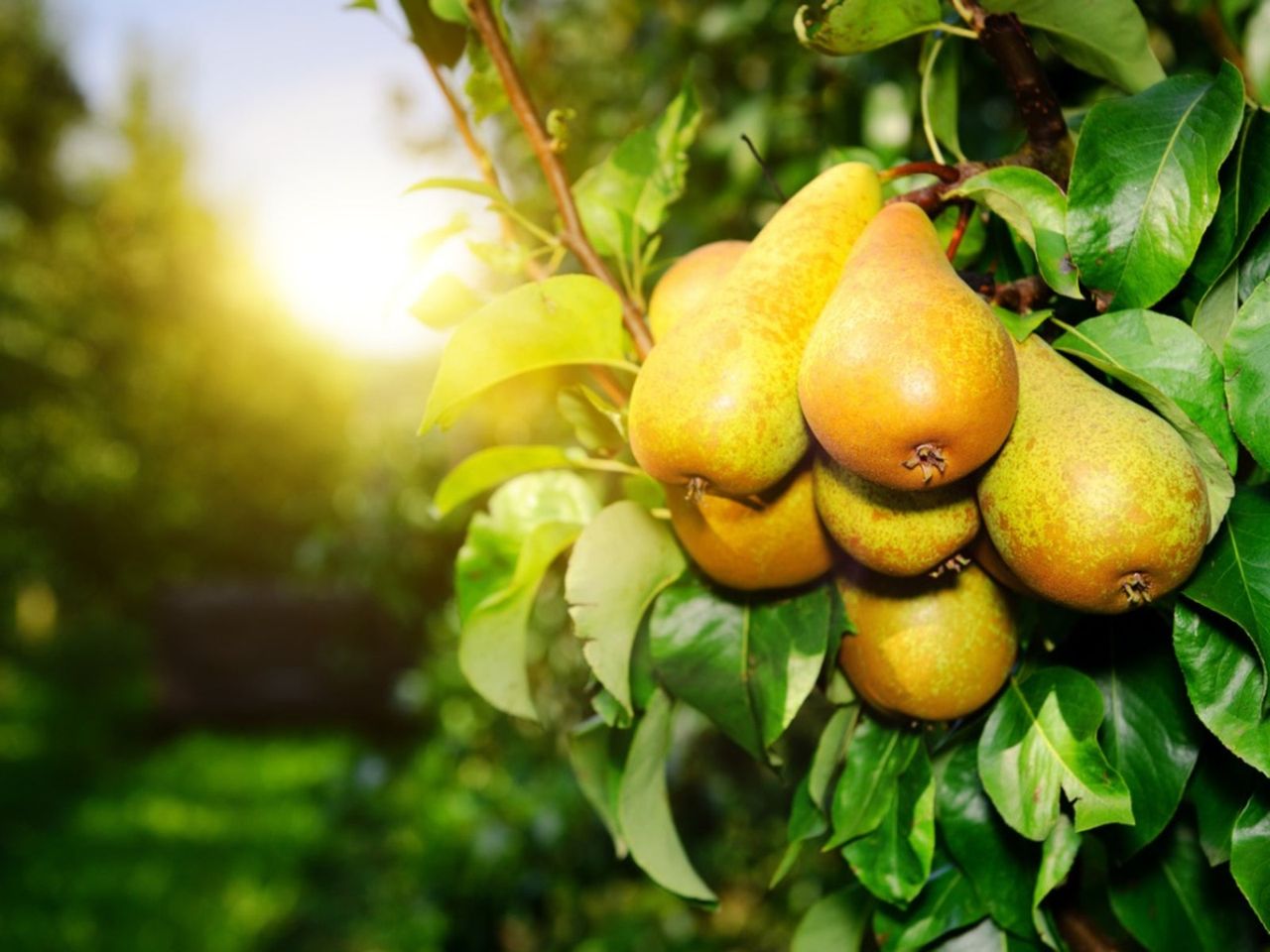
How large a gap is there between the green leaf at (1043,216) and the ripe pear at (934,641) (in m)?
0.21

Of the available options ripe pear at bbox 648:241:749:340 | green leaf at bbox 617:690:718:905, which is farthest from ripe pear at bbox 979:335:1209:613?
green leaf at bbox 617:690:718:905

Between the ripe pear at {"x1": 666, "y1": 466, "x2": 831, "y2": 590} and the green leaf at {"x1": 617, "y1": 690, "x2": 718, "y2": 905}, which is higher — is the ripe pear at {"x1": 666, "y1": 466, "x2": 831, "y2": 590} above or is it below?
above

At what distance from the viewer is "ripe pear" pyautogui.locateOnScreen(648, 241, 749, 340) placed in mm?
779

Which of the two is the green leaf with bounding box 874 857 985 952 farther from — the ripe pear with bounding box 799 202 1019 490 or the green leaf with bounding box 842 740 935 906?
the ripe pear with bounding box 799 202 1019 490

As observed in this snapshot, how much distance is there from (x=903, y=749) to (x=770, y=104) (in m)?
1.52

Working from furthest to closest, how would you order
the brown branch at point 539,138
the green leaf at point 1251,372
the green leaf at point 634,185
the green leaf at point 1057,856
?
1. the green leaf at point 634,185
2. the brown branch at point 539,138
3. the green leaf at point 1057,856
4. the green leaf at point 1251,372

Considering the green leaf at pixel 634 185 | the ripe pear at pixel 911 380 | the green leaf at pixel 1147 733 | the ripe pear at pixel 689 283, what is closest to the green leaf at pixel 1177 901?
the green leaf at pixel 1147 733

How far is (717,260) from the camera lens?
80cm

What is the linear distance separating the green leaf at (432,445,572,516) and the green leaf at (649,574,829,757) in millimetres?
184

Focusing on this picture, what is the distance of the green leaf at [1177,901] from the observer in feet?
2.48

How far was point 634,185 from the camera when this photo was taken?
3.13 feet

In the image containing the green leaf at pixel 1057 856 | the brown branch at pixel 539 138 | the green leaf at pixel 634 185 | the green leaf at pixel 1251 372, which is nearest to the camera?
the green leaf at pixel 1251 372

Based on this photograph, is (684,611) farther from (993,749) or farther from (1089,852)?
(1089,852)

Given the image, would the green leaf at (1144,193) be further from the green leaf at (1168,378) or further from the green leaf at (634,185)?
the green leaf at (634,185)
